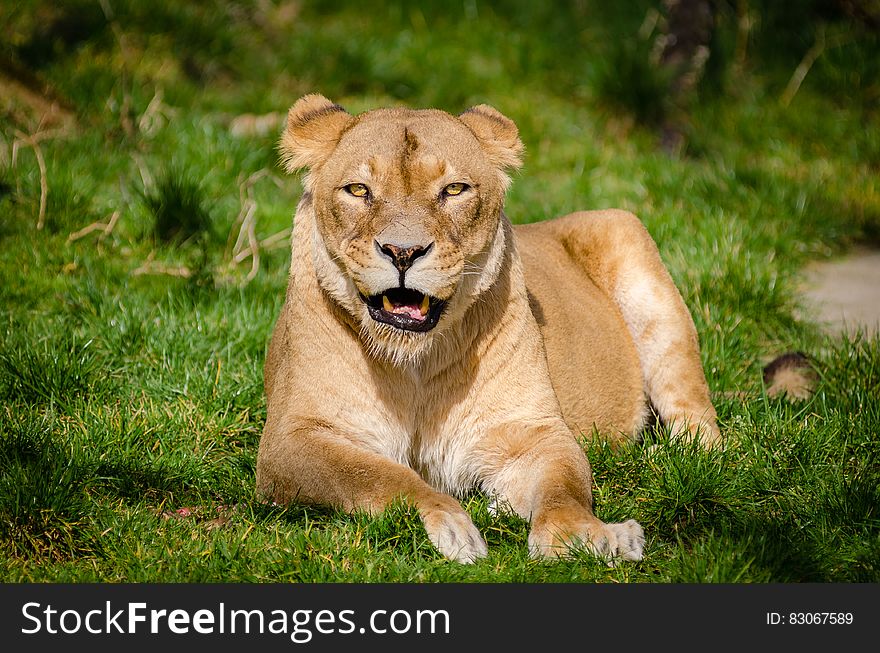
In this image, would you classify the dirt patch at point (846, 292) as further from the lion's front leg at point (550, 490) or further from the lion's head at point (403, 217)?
the lion's head at point (403, 217)

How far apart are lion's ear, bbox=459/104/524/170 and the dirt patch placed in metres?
2.44

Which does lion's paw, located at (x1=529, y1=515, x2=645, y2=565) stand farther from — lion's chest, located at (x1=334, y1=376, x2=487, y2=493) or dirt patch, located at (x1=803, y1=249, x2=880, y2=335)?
dirt patch, located at (x1=803, y1=249, x2=880, y2=335)

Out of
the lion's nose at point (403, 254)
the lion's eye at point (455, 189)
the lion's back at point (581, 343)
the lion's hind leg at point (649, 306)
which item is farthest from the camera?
the lion's hind leg at point (649, 306)

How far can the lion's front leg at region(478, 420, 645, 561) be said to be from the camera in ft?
11.7

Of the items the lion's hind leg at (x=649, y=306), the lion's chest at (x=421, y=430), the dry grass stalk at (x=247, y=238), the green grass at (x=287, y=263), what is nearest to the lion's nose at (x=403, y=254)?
the lion's chest at (x=421, y=430)

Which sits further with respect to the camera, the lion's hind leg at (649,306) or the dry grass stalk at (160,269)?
the dry grass stalk at (160,269)

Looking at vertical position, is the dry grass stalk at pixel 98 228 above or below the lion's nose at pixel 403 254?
below

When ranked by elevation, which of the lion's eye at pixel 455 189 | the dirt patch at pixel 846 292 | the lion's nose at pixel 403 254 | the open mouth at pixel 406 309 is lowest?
the dirt patch at pixel 846 292

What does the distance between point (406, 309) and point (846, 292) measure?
3884mm

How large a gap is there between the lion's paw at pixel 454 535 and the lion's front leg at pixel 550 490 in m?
0.18

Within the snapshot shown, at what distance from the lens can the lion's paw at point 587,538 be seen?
353 centimetres

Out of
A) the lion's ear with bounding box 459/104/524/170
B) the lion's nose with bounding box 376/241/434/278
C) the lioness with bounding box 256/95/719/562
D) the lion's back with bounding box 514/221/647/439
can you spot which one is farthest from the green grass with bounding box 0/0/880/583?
the lion's ear with bounding box 459/104/524/170

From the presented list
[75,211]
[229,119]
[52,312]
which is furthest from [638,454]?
[229,119]

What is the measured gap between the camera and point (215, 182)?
23.8 ft
